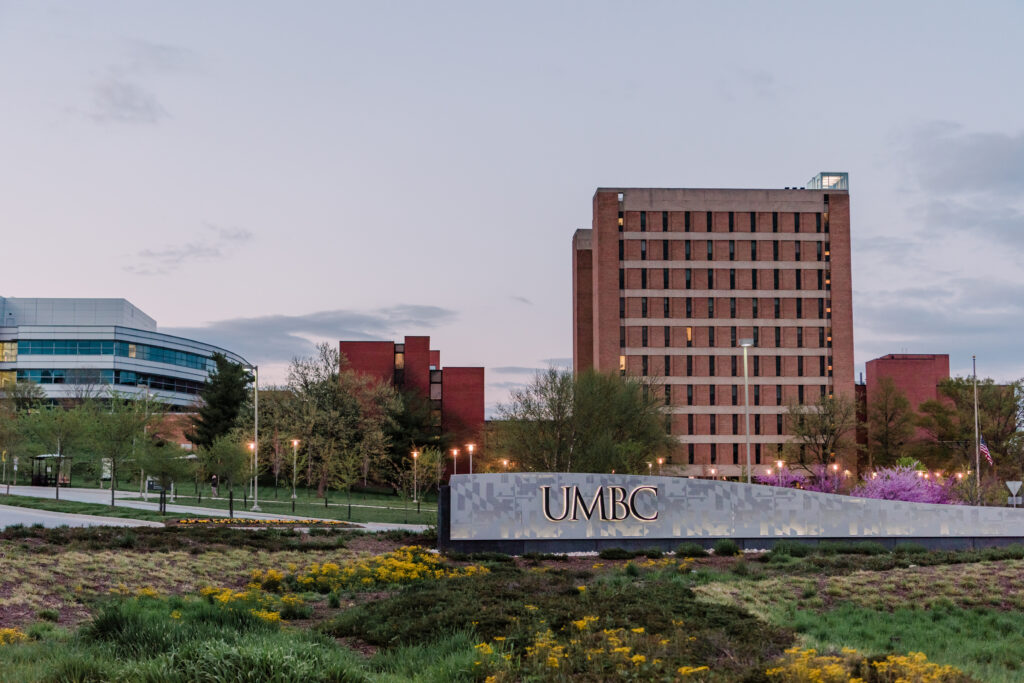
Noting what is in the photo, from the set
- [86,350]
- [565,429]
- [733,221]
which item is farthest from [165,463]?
[86,350]

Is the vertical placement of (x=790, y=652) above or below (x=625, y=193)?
below

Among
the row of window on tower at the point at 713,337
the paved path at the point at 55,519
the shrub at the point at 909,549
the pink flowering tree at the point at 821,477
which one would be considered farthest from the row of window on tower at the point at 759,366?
the shrub at the point at 909,549

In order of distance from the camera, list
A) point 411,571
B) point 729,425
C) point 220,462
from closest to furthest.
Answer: point 411,571, point 220,462, point 729,425

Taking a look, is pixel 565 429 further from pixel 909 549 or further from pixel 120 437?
pixel 909 549

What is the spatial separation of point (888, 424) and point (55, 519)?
2801 inches

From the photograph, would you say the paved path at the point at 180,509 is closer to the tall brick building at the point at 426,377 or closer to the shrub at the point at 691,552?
the shrub at the point at 691,552

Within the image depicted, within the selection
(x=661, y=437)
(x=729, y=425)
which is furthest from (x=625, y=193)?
(x=661, y=437)

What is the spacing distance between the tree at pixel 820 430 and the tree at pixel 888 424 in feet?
9.33

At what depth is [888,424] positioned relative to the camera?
8181cm

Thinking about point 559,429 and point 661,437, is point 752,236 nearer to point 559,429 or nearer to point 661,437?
point 661,437

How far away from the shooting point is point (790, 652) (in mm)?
9875

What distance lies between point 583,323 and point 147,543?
79288 millimetres

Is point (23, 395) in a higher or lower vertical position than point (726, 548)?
higher

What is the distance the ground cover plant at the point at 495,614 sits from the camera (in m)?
9.39
